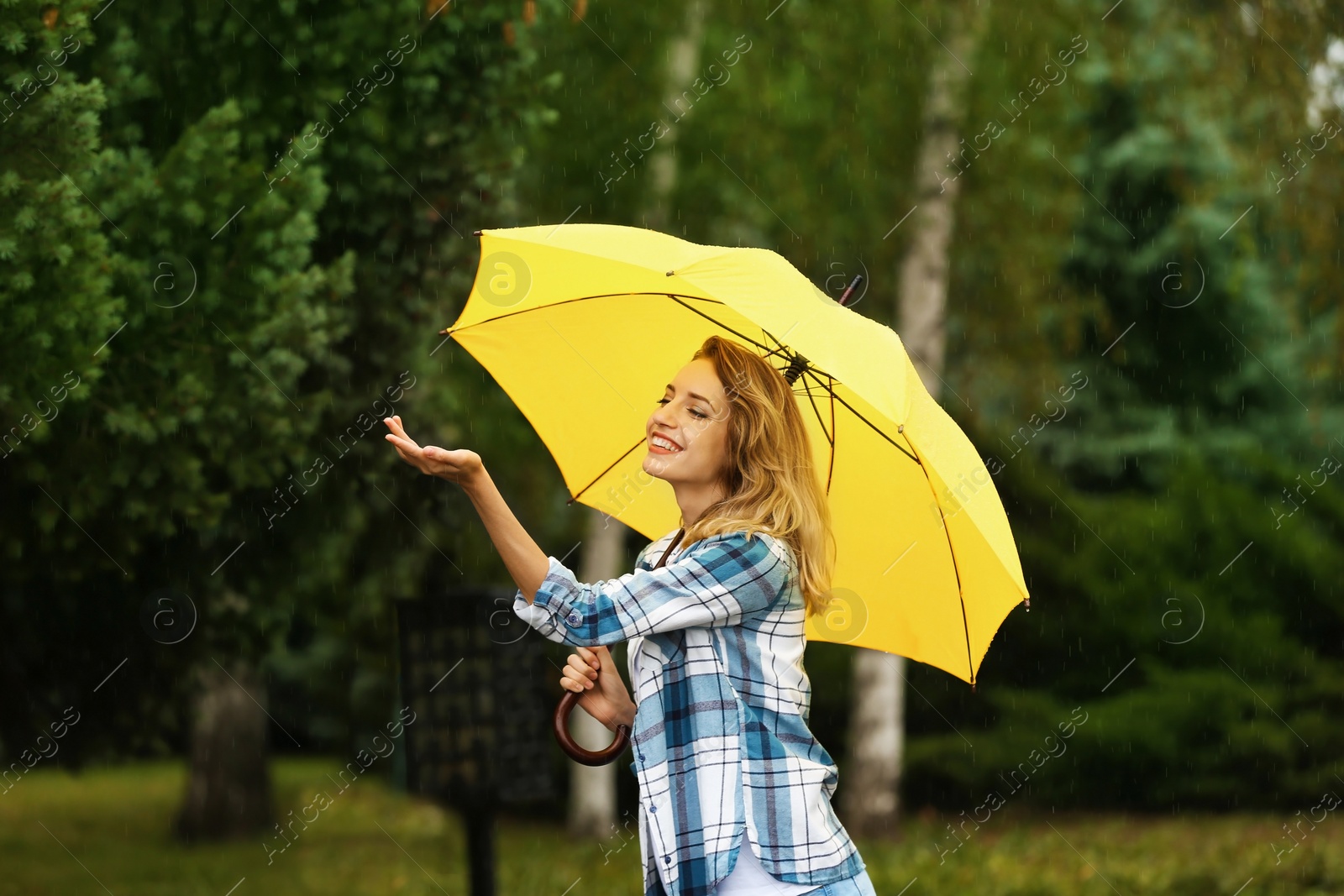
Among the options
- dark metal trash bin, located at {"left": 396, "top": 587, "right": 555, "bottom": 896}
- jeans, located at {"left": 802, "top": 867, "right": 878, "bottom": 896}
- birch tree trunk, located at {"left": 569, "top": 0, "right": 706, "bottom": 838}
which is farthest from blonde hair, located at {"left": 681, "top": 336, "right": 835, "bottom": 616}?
birch tree trunk, located at {"left": 569, "top": 0, "right": 706, "bottom": 838}

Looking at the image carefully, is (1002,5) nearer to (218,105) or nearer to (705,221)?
(705,221)

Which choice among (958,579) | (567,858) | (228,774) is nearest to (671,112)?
(567,858)

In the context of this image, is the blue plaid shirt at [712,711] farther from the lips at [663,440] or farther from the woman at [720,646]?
the lips at [663,440]

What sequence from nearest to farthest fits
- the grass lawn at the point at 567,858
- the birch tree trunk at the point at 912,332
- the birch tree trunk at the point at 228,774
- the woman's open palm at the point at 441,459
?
the woman's open palm at the point at 441,459 < the grass lawn at the point at 567,858 < the birch tree trunk at the point at 912,332 < the birch tree trunk at the point at 228,774

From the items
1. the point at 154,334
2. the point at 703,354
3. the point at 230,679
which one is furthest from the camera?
the point at 230,679

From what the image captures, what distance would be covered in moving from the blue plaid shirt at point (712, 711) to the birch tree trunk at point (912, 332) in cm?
851

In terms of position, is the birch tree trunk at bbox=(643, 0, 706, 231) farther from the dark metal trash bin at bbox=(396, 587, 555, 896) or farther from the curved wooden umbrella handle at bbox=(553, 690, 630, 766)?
the curved wooden umbrella handle at bbox=(553, 690, 630, 766)

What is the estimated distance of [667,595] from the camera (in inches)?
101

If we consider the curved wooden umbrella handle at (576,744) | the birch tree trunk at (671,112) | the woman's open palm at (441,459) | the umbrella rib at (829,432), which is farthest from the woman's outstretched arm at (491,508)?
the birch tree trunk at (671,112)

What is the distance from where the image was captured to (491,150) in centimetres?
668

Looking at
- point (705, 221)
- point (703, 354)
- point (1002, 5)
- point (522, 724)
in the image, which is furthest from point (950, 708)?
point (703, 354)

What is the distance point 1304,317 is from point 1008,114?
6.84 m

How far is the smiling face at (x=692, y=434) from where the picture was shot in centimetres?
282

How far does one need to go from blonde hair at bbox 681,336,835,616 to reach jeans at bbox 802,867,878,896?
505mm
